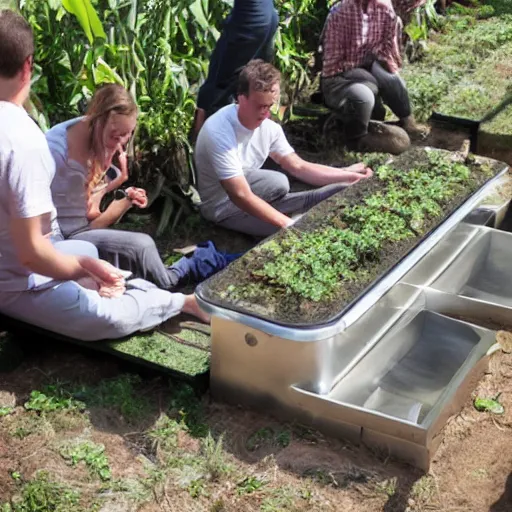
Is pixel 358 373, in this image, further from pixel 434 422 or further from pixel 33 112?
pixel 33 112

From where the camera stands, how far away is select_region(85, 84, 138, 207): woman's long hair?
12.8 feet

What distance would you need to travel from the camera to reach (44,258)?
3369 millimetres

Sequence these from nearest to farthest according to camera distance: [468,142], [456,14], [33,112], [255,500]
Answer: [255,500] → [33,112] → [468,142] → [456,14]

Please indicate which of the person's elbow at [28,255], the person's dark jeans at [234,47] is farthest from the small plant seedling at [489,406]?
the person's dark jeans at [234,47]

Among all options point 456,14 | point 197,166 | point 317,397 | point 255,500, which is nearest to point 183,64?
point 197,166

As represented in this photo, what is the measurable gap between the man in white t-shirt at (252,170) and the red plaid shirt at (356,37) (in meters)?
1.48

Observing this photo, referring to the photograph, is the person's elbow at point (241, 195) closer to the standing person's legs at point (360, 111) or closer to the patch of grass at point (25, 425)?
the patch of grass at point (25, 425)

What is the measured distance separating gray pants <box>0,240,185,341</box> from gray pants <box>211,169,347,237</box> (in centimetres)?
114

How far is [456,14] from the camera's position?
1020 cm

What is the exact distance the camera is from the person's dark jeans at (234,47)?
5.15 m

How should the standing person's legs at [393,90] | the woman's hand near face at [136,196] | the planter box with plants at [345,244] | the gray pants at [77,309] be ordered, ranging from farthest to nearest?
the standing person's legs at [393,90]
the woman's hand near face at [136,196]
the gray pants at [77,309]
the planter box with plants at [345,244]

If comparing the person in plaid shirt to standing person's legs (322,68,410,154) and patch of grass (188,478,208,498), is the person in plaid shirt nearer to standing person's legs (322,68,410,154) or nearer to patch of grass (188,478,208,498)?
standing person's legs (322,68,410,154)

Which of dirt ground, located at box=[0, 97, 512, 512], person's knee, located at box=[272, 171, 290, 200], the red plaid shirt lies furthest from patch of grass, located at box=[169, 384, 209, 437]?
the red plaid shirt

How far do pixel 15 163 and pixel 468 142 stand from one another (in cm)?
419
